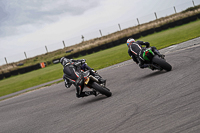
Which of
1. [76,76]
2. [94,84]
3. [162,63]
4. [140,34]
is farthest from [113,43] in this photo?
[94,84]

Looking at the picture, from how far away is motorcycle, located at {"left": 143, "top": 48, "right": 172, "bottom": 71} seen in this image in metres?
9.09

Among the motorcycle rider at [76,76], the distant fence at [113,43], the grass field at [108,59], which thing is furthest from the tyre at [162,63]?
the distant fence at [113,43]

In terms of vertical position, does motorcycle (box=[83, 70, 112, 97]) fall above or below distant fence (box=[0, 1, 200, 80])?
below

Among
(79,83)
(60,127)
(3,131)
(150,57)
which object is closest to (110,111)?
(60,127)

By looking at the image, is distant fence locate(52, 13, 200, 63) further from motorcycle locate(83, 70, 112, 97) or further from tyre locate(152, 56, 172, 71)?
→ motorcycle locate(83, 70, 112, 97)

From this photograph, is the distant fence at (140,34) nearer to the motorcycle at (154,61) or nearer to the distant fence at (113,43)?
the distant fence at (113,43)

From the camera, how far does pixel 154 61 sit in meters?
9.21

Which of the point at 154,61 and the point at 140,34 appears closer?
the point at 154,61

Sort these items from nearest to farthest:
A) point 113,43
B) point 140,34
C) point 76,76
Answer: point 76,76 → point 140,34 → point 113,43

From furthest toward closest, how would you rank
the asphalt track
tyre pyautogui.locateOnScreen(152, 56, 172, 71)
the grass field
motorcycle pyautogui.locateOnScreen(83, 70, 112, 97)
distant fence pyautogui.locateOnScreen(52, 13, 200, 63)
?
distant fence pyautogui.locateOnScreen(52, 13, 200, 63)
the grass field
tyre pyautogui.locateOnScreen(152, 56, 172, 71)
motorcycle pyautogui.locateOnScreen(83, 70, 112, 97)
the asphalt track

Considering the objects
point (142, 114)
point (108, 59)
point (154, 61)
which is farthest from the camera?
point (108, 59)

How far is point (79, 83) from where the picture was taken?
8086mm

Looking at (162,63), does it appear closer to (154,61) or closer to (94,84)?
(154,61)

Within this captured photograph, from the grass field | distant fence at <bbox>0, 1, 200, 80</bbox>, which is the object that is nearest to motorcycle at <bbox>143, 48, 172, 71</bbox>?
the grass field
